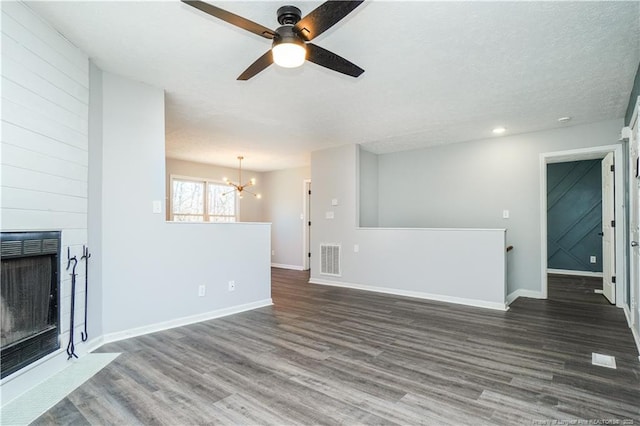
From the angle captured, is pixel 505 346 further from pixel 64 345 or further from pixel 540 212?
pixel 64 345

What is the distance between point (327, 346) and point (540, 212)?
389 centimetres

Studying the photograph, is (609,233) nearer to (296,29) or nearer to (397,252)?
(397,252)

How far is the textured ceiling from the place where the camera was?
2260 mm

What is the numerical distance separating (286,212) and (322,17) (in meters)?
6.80

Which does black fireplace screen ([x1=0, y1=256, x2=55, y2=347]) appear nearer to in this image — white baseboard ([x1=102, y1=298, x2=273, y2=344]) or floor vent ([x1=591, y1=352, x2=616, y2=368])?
white baseboard ([x1=102, y1=298, x2=273, y2=344])

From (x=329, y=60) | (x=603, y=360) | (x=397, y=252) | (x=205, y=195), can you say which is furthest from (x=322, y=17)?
(x=205, y=195)

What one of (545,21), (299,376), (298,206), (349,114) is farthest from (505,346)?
(298,206)

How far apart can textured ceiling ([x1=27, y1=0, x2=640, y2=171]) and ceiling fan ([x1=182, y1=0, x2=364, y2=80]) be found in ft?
0.87

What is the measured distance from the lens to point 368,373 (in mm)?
2422

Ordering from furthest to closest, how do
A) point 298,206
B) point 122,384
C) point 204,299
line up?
point 298,206 < point 204,299 < point 122,384

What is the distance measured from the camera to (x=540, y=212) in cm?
488

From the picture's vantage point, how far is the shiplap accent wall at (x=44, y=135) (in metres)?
2.07

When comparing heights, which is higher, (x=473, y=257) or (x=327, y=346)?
(x=473, y=257)

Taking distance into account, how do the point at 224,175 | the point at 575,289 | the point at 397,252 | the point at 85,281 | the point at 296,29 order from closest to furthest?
1. the point at 296,29
2. the point at 85,281
3. the point at 397,252
4. the point at 575,289
5. the point at 224,175
